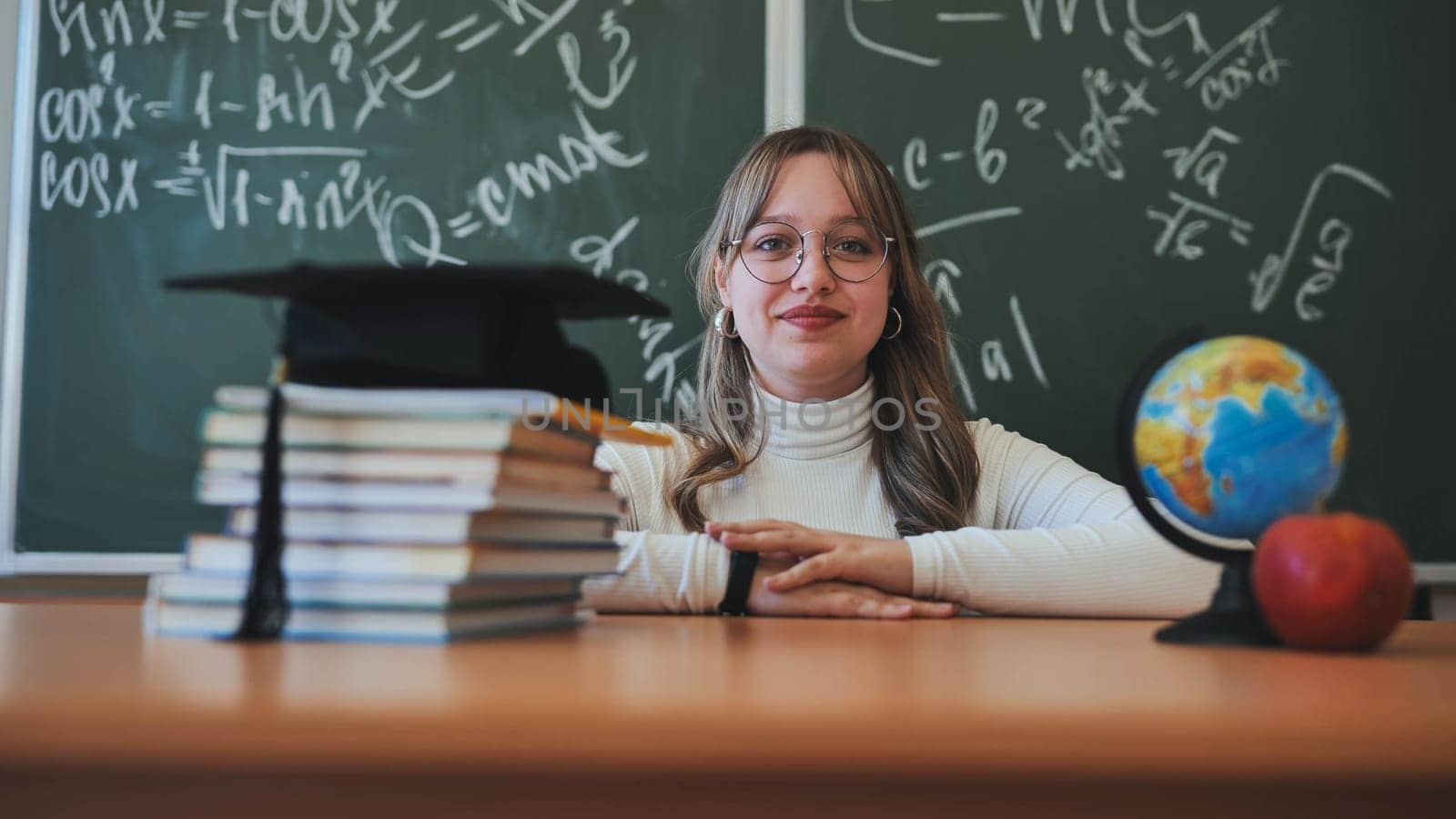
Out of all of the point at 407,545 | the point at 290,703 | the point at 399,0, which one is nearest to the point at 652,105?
the point at 399,0

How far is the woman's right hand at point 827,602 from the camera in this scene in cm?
114

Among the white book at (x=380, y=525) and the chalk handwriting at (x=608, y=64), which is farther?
the chalk handwriting at (x=608, y=64)

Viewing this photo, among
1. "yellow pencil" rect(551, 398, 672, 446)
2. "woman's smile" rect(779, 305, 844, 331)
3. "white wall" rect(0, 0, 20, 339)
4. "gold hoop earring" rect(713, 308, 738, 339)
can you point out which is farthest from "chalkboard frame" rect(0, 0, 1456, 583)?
"yellow pencil" rect(551, 398, 672, 446)

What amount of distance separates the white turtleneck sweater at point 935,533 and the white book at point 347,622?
1.36 ft

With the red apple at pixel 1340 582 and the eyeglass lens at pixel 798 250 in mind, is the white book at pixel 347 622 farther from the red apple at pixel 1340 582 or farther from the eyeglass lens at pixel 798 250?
the eyeglass lens at pixel 798 250

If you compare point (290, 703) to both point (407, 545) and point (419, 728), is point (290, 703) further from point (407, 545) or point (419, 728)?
point (407, 545)

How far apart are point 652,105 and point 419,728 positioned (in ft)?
6.62

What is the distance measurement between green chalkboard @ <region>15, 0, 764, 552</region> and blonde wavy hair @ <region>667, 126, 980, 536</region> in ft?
1.03

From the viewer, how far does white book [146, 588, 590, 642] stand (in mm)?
661

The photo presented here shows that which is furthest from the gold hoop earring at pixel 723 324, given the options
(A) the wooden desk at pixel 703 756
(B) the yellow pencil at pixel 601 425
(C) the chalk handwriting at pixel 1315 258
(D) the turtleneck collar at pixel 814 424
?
(A) the wooden desk at pixel 703 756

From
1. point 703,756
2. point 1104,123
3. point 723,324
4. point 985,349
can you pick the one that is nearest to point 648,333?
point 723,324

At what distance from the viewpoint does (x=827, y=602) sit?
1.20 meters

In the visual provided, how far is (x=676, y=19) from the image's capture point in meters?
2.29

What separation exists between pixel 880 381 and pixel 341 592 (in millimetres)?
1425
